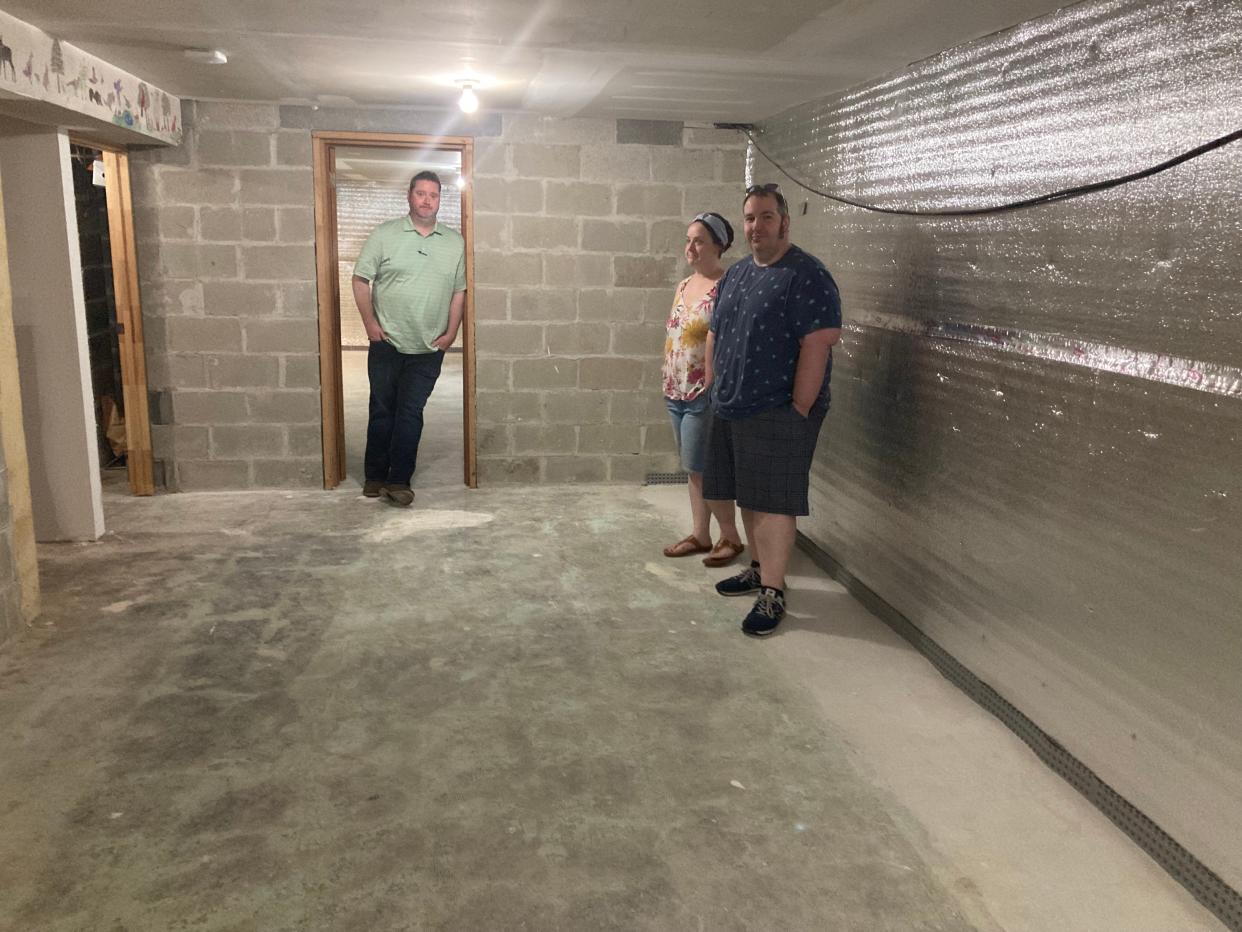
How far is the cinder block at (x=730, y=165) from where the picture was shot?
4.74 metres

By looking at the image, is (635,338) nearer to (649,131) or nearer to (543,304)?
(543,304)

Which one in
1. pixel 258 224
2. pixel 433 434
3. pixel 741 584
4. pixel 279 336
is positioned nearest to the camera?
pixel 741 584

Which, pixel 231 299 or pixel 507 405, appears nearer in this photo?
pixel 231 299

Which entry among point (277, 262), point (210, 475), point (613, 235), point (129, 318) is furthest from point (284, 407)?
point (613, 235)

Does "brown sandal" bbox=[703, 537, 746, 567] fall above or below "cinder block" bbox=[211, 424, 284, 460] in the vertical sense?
below

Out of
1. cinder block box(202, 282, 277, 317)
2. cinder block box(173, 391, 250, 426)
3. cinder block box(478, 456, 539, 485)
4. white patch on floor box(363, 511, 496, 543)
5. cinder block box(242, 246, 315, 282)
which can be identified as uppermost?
cinder block box(242, 246, 315, 282)

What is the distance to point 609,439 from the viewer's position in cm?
498

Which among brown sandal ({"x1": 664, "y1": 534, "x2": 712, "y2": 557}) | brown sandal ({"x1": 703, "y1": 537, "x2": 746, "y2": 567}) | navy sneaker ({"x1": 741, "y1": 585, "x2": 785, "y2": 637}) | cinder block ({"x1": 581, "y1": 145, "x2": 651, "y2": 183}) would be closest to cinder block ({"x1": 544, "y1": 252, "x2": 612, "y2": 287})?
cinder block ({"x1": 581, "y1": 145, "x2": 651, "y2": 183})

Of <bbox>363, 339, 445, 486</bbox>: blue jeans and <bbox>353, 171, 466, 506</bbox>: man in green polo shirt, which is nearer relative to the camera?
<bbox>353, 171, 466, 506</bbox>: man in green polo shirt

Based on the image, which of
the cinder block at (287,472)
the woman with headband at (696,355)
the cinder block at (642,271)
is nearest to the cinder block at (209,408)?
the cinder block at (287,472)

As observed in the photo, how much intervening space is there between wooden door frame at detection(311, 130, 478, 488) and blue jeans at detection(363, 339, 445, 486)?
235mm

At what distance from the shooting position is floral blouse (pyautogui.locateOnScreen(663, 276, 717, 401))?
3.53 meters

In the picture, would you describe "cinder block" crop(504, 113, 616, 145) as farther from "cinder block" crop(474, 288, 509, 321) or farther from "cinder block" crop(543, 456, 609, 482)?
"cinder block" crop(543, 456, 609, 482)

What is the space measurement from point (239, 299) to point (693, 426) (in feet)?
8.05
